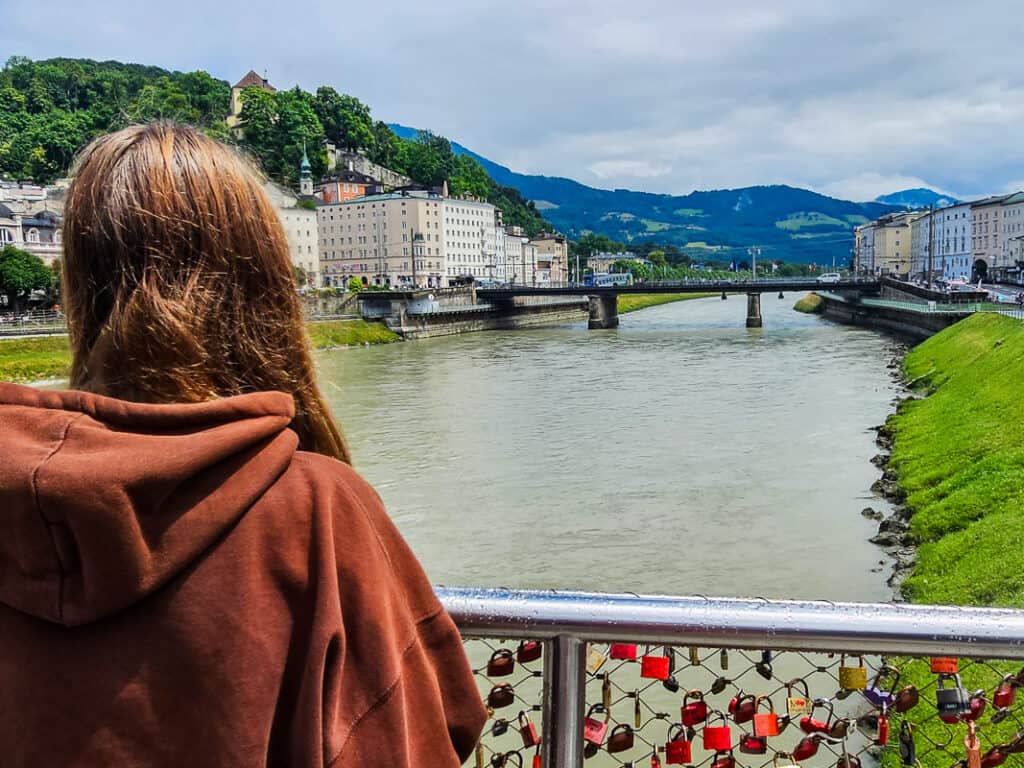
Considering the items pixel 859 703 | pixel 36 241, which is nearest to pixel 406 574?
pixel 859 703

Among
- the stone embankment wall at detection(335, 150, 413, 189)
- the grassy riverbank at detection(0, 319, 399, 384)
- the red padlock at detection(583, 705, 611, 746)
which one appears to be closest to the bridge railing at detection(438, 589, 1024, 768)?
the red padlock at detection(583, 705, 611, 746)

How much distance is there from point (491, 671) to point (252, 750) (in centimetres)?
106

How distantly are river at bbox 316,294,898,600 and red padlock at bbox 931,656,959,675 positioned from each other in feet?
4.98

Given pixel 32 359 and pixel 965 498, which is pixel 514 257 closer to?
Answer: pixel 32 359

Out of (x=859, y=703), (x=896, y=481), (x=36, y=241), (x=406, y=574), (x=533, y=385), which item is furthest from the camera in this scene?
(x=36, y=241)

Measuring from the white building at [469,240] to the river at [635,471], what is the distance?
7403cm

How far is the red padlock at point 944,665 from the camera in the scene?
80.1 inches

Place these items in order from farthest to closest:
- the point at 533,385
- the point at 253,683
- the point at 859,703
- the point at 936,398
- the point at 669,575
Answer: the point at 533,385 → the point at 936,398 → the point at 669,575 → the point at 859,703 → the point at 253,683

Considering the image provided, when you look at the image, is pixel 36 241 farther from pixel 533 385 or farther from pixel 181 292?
pixel 181 292

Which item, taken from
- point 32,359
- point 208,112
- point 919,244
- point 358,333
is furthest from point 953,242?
point 32,359

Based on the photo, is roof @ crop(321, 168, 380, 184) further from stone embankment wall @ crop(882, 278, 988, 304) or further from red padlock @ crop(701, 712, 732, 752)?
red padlock @ crop(701, 712, 732, 752)

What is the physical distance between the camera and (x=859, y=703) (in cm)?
792

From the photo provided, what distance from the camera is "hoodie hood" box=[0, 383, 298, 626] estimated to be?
1.17 metres

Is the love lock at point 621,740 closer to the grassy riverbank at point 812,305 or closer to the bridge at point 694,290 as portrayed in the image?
the bridge at point 694,290
